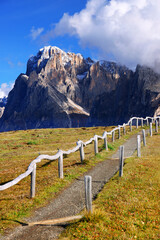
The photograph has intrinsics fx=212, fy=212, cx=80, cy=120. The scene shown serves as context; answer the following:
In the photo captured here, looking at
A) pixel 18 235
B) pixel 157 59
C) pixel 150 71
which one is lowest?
pixel 18 235

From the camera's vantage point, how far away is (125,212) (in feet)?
26.3

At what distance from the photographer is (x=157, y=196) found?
933 centimetres

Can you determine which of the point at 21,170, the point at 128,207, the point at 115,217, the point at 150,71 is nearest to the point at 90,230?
the point at 115,217

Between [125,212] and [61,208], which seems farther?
[61,208]

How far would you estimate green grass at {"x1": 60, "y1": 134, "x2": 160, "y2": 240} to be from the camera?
6.68 meters

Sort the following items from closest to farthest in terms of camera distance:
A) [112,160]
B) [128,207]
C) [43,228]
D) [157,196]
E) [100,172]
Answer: [43,228], [128,207], [157,196], [100,172], [112,160]

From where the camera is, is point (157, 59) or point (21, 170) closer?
point (21, 170)

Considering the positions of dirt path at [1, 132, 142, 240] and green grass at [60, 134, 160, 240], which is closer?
green grass at [60, 134, 160, 240]

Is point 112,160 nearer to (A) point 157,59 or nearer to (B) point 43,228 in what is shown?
(B) point 43,228

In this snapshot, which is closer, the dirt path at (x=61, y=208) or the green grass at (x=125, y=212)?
the green grass at (x=125, y=212)

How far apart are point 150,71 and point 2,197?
186892 millimetres

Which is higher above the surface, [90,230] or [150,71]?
[150,71]

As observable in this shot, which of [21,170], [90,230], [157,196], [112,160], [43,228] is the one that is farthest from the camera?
[112,160]

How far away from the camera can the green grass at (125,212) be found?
668 centimetres
